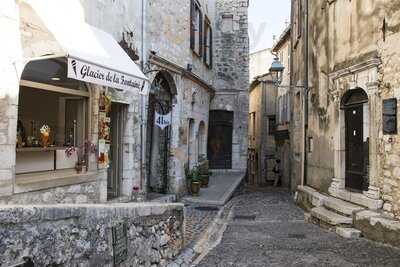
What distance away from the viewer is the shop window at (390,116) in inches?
291

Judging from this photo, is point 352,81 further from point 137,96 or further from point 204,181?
point 204,181

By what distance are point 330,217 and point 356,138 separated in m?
1.76

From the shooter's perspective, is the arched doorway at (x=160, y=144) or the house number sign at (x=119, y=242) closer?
the house number sign at (x=119, y=242)

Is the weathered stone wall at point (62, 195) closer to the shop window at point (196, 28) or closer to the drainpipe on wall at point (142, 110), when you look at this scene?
the drainpipe on wall at point (142, 110)

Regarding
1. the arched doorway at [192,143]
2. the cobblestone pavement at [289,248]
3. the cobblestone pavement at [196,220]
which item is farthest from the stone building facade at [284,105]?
the cobblestone pavement at [289,248]

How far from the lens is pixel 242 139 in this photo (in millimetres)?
21359

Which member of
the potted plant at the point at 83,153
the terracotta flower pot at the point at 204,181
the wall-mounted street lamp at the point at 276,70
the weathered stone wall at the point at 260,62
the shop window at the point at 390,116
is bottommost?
the terracotta flower pot at the point at 204,181

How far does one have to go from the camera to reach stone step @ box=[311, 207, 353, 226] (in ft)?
26.1

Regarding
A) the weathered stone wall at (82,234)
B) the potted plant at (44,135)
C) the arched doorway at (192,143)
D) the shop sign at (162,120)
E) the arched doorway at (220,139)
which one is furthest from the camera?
the arched doorway at (220,139)

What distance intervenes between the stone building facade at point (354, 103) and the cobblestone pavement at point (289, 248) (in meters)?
0.93

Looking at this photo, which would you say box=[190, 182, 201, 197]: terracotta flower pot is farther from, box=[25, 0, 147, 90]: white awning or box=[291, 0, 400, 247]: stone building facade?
box=[25, 0, 147, 90]: white awning

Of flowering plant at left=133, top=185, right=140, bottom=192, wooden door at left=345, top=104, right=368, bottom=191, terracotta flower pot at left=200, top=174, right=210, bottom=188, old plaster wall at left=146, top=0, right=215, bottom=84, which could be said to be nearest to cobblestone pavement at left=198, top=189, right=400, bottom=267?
wooden door at left=345, top=104, right=368, bottom=191

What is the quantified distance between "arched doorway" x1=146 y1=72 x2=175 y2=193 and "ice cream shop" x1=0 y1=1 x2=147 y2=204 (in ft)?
9.76

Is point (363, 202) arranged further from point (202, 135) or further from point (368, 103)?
point (202, 135)
